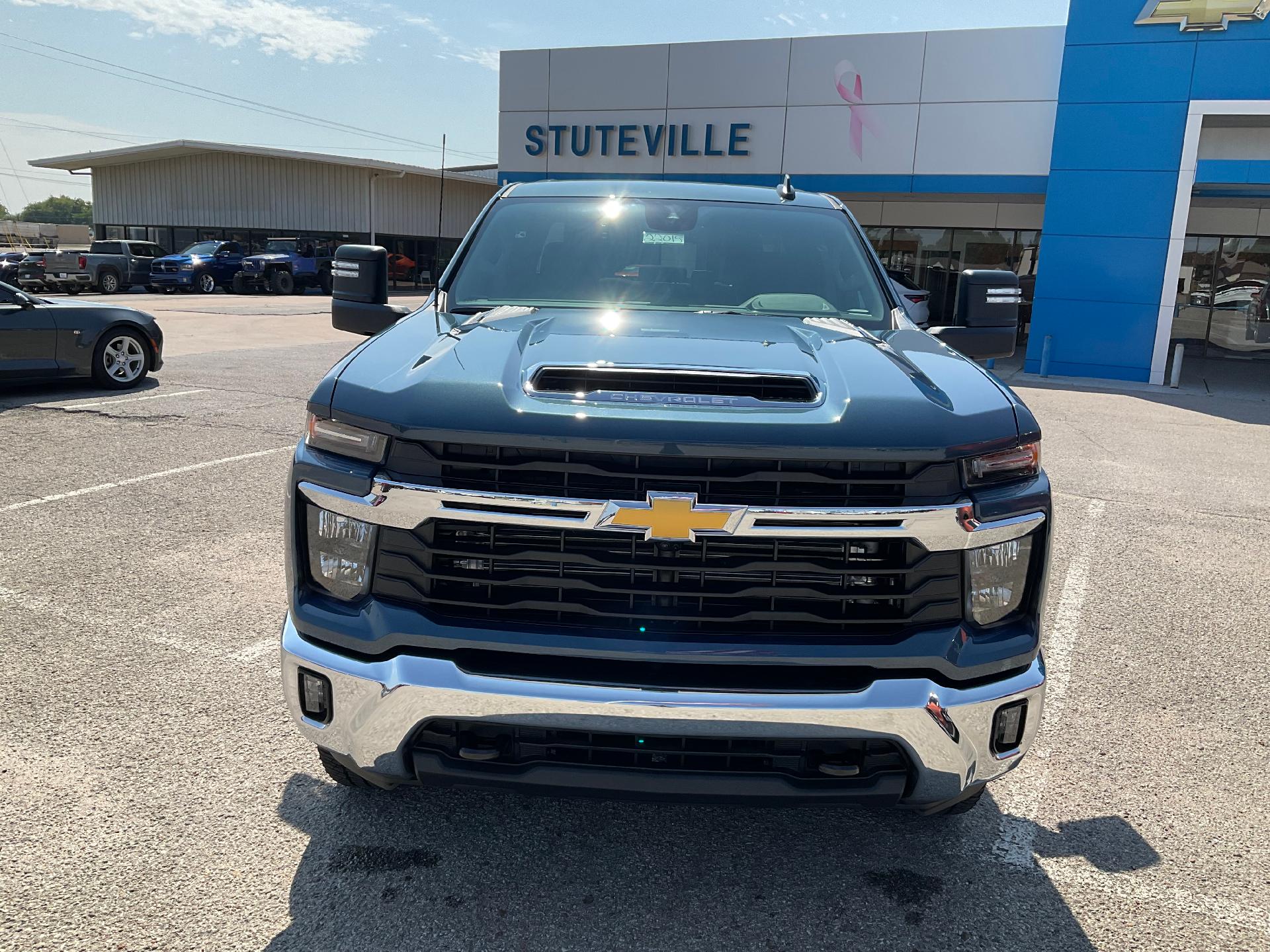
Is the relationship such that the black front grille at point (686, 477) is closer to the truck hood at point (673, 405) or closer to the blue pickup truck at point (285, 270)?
the truck hood at point (673, 405)

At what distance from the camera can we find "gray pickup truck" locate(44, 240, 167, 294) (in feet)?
91.8

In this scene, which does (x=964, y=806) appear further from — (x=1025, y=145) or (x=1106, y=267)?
(x=1025, y=145)

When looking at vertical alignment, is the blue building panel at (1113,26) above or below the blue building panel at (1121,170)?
above

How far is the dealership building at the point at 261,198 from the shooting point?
39625mm

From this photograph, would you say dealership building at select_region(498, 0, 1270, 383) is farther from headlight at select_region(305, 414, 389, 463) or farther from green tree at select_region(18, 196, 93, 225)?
green tree at select_region(18, 196, 93, 225)

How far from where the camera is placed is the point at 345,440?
7.62 ft

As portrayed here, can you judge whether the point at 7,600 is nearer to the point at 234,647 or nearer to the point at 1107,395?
the point at 234,647

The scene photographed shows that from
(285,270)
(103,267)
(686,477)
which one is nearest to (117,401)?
(686,477)

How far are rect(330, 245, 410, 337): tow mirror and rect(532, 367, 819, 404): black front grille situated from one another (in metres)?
1.53

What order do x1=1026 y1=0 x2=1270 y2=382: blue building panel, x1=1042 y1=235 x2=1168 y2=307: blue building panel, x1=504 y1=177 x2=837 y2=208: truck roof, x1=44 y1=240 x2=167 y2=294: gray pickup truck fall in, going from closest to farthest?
x1=504 y1=177 x2=837 y2=208: truck roof < x1=1026 y1=0 x2=1270 y2=382: blue building panel < x1=1042 y1=235 x2=1168 y2=307: blue building panel < x1=44 y1=240 x2=167 y2=294: gray pickup truck

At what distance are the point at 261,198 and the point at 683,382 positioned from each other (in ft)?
138

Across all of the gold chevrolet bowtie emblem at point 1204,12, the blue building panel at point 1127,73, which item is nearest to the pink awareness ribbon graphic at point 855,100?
the blue building panel at point 1127,73

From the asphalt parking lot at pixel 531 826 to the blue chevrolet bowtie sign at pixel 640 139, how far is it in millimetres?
17308

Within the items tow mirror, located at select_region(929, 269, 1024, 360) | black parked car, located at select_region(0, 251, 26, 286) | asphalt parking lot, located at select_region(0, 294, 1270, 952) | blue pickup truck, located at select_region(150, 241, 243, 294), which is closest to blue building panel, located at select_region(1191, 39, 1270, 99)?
asphalt parking lot, located at select_region(0, 294, 1270, 952)
